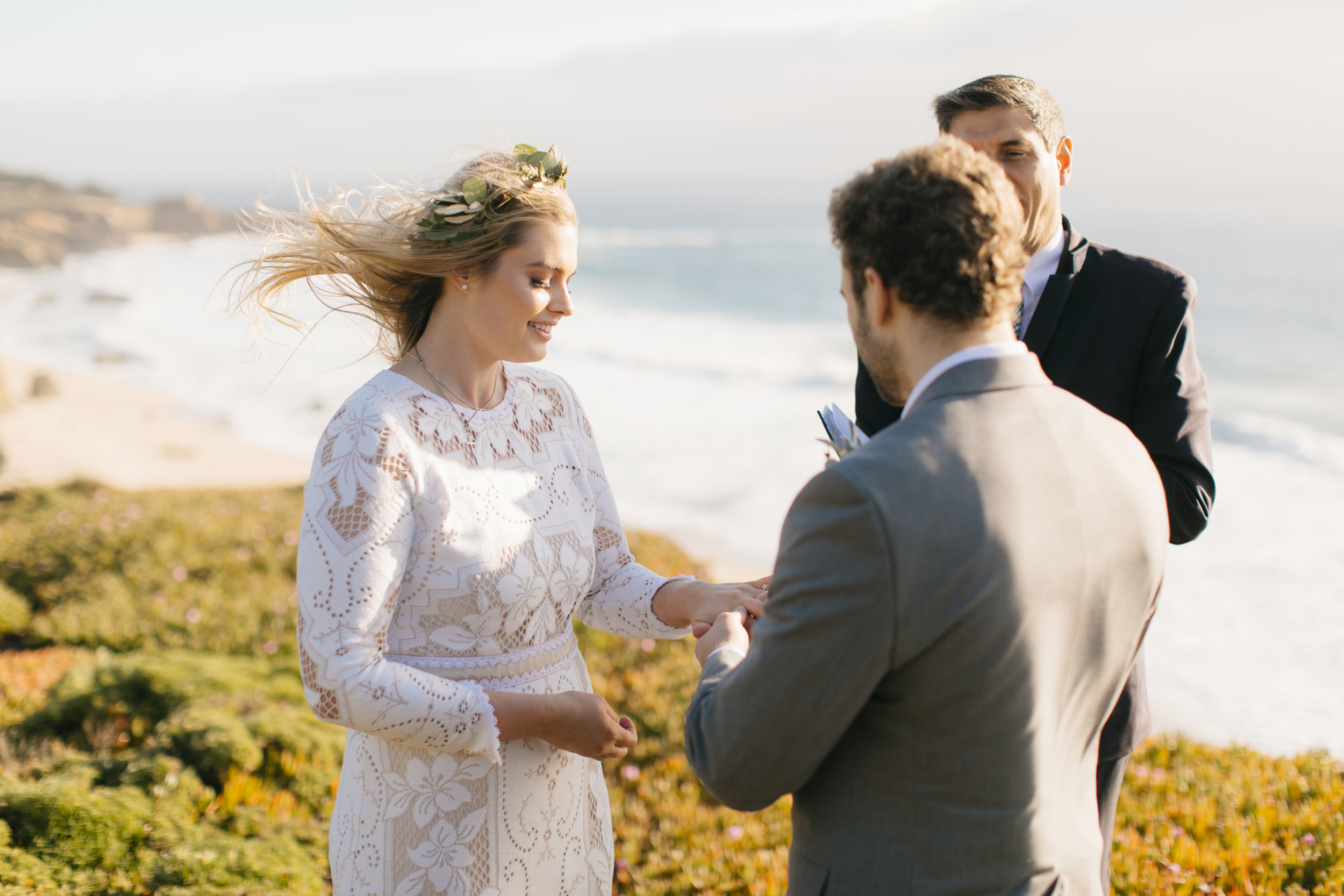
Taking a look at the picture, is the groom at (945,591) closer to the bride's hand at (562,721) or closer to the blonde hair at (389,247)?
the bride's hand at (562,721)

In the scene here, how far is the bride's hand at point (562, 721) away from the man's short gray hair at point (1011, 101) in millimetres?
2005

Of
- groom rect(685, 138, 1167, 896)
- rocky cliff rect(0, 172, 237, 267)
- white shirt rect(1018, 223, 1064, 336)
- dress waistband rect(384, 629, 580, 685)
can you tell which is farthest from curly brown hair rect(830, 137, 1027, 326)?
rocky cliff rect(0, 172, 237, 267)

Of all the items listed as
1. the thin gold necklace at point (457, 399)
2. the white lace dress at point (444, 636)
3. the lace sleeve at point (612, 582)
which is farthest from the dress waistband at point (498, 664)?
the thin gold necklace at point (457, 399)

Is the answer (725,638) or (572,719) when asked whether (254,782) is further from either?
(725,638)

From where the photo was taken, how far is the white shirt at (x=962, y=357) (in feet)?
4.83

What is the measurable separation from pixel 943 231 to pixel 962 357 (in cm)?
21

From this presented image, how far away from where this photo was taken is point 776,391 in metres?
22.7

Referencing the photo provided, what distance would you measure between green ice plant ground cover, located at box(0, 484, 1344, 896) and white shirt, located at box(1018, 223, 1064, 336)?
2.30m

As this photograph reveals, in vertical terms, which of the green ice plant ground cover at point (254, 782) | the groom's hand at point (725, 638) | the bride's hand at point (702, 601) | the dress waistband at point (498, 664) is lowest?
the green ice plant ground cover at point (254, 782)

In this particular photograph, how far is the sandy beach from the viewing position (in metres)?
12.0

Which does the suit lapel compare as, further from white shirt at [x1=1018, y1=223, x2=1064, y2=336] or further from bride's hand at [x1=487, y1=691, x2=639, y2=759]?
bride's hand at [x1=487, y1=691, x2=639, y2=759]

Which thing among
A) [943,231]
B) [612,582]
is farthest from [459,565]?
[943,231]

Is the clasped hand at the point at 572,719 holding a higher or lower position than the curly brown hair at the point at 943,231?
lower

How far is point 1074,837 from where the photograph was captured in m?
1.59
